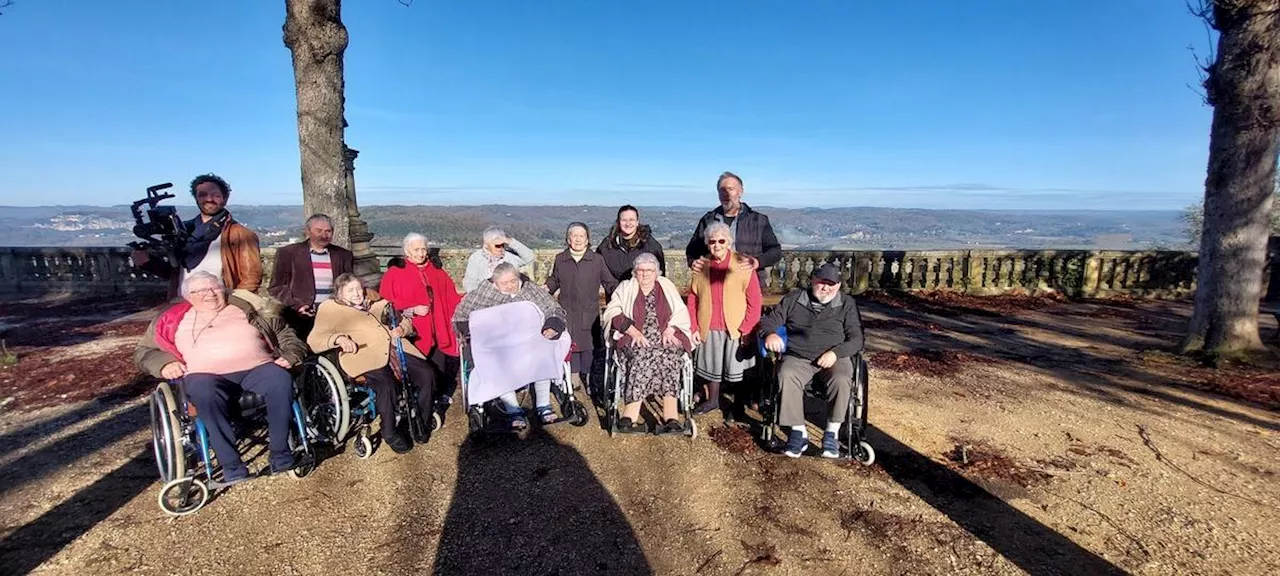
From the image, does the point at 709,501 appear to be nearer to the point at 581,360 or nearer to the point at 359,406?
the point at 581,360

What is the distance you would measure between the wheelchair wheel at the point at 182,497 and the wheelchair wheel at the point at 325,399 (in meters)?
0.58

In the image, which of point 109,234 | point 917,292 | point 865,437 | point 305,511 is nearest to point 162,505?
point 305,511

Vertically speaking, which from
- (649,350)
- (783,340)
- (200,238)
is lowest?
(649,350)

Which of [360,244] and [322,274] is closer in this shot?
[322,274]

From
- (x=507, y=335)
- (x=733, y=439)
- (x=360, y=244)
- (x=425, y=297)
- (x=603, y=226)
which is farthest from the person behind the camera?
(x=603, y=226)

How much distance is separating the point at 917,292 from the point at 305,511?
30.1 ft

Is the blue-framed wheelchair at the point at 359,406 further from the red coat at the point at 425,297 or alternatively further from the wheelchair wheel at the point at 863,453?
the wheelchair wheel at the point at 863,453

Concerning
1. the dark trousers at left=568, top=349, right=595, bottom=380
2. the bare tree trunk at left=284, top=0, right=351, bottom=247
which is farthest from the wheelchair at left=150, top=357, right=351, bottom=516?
the bare tree trunk at left=284, top=0, right=351, bottom=247

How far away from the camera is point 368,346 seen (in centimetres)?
346

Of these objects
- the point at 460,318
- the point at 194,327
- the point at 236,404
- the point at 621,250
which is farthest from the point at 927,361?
the point at 194,327

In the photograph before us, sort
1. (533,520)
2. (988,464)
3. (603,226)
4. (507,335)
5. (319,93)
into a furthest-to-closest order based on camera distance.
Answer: (603,226) < (319,93) < (507,335) < (988,464) < (533,520)

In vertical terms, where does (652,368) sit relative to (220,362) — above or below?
below

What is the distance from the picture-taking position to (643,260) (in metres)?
3.77

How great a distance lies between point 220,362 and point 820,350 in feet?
11.3
